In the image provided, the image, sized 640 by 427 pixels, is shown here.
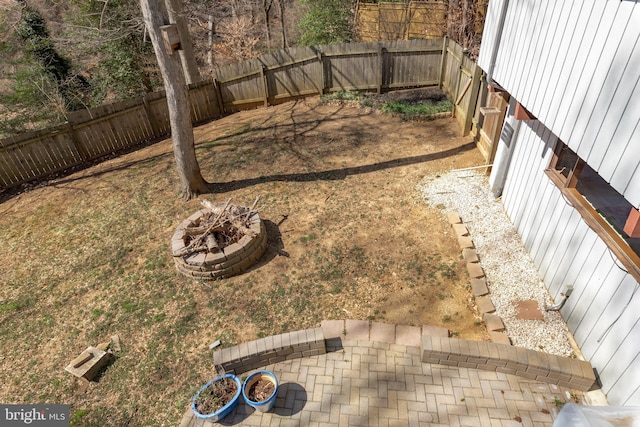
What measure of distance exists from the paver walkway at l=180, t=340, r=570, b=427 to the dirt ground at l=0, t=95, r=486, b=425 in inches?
25.8

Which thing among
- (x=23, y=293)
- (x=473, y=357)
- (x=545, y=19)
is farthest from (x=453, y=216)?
(x=23, y=293)

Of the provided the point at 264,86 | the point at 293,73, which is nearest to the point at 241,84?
the point at 264,86

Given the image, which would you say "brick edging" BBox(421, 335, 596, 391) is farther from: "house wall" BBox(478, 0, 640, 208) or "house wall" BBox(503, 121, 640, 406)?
"house wall" BBox(478, 0, 640, 208)

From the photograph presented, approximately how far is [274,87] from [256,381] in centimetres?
1018

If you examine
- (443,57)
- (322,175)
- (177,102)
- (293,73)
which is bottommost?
(322,175)

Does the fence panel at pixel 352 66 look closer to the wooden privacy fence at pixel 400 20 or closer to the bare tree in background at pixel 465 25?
the bare tree in background at pixel 465 25

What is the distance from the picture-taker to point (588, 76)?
349 centimetres

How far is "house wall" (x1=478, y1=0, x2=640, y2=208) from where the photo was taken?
2963mm

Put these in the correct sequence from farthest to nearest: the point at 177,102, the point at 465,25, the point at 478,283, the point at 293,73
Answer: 1. the point at 465,25
2. the point at 293,73
3. the point at 177,102
4. the point at 478,283

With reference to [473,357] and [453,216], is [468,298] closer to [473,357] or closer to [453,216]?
[473,357]

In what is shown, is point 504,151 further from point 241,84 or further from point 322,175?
point 241,84

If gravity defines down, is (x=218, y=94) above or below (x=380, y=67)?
below

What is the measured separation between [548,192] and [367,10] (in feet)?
47.0

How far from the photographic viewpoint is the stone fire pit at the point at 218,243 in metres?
Answer: 5.82
